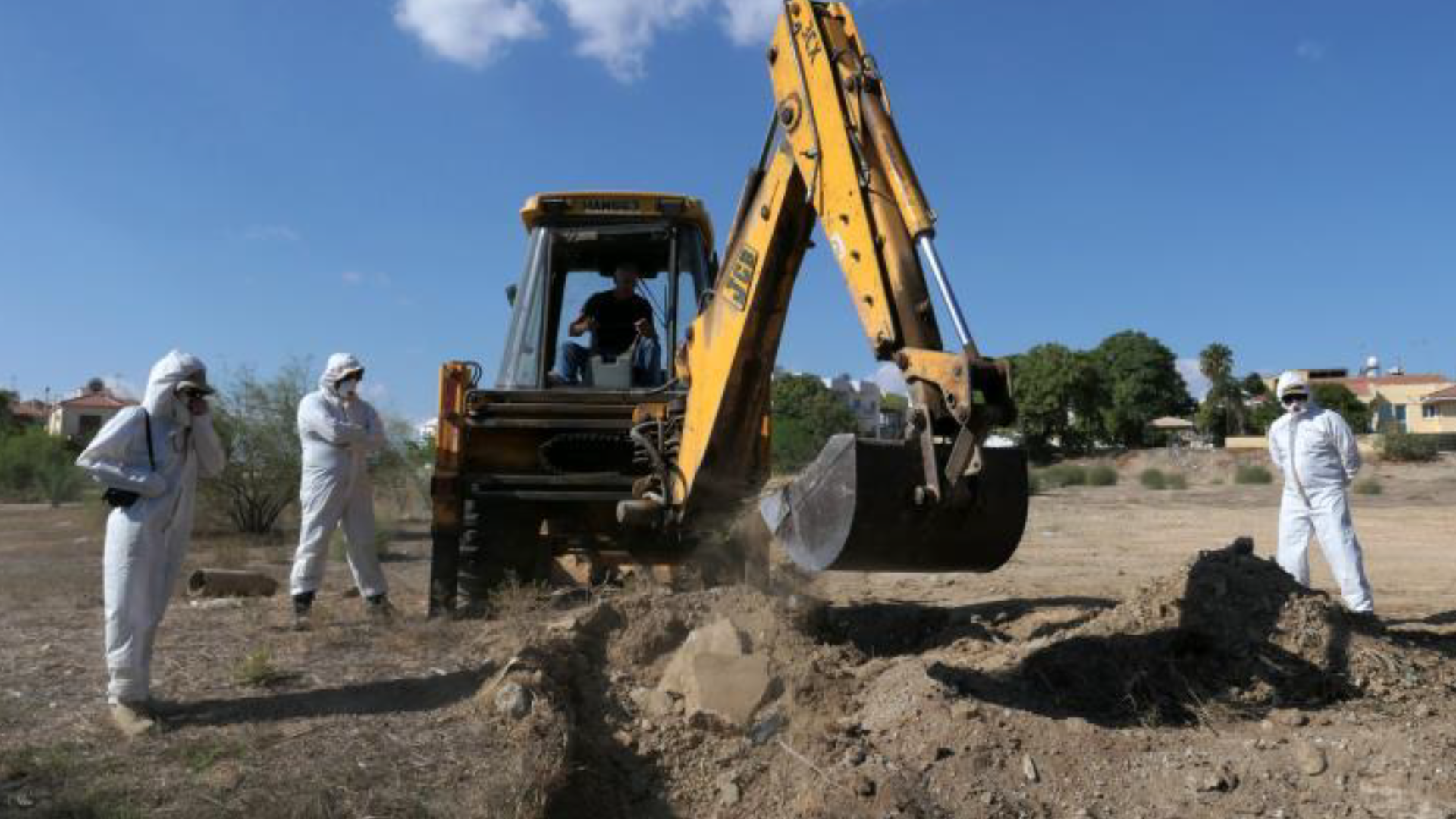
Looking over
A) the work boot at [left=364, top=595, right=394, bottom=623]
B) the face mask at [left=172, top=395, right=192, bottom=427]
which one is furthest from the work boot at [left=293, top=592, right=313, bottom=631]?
the face mask at [left=172, top=395, right=192, bottom=427]

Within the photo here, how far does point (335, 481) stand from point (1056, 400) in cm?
5164

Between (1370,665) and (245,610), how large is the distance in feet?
23.8

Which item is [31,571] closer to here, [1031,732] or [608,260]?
[608,260]

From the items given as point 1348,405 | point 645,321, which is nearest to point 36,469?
point 645,321

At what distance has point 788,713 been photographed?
4.77 metres

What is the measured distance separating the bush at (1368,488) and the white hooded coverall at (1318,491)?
24094 millimetres

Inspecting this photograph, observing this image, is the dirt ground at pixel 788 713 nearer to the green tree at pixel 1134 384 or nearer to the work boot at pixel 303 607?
the work boot at pixel 303 607

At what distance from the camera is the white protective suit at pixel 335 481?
738 cm

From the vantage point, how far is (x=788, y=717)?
473cm

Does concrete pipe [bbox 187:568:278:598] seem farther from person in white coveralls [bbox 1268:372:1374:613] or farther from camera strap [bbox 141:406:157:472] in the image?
person in white coveralls [bbox 1268:372:1374:613]

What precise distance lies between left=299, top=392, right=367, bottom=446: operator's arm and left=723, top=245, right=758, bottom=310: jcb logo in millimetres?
3116

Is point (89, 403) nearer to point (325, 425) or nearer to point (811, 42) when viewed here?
point (325, 425)

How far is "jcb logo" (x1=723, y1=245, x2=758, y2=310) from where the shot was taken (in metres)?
5.73

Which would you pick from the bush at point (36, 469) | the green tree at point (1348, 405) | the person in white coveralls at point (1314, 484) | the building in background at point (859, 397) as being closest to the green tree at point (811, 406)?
the building in background at point (859, 397)
